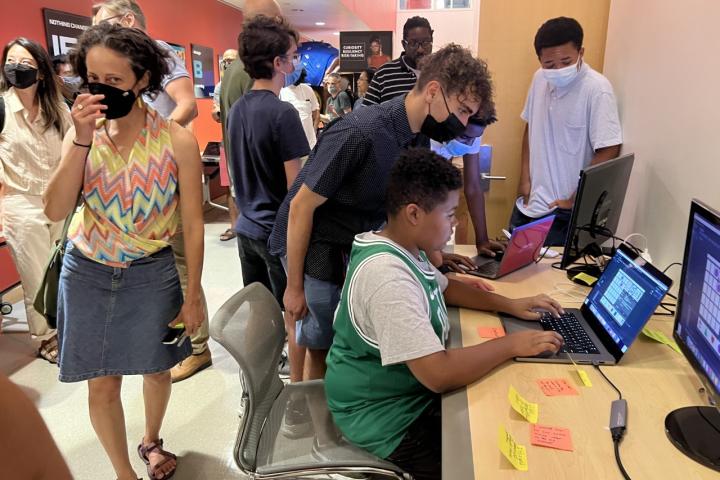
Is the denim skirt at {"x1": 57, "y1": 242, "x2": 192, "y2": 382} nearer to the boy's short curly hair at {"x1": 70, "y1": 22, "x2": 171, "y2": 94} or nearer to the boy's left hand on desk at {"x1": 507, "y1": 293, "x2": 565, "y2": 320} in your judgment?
the boy's short curly hair at {"x1": 70, "y1": 22, "x2": 171, "y2": 94}

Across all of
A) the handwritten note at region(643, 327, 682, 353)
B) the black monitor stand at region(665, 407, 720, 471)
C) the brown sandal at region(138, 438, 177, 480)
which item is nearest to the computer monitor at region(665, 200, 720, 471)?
the black monitor stand at region(665, 407, 720, 471)

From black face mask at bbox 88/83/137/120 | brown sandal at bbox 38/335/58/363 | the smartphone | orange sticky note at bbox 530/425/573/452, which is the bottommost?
→ brown sandal at bbox 38/335/58/363

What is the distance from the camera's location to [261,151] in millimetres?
2000

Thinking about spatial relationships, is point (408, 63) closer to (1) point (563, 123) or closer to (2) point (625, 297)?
(1) point (563, 123)

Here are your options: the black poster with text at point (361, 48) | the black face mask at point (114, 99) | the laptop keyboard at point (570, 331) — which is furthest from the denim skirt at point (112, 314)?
the black poster with text at point (361, 48)

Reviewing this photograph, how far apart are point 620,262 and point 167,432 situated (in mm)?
1862

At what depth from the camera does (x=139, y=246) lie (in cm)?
152

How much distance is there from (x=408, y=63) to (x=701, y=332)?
2063 millimetres

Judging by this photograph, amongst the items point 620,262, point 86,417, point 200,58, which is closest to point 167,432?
point 86,417

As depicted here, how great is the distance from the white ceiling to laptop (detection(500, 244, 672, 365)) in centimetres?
624

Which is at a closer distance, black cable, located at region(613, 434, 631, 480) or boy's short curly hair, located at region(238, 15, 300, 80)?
black cable, located at region(613, 434, 631, 480)

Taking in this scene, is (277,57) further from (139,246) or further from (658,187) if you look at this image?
(658,187)

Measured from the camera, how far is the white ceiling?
7.97 m

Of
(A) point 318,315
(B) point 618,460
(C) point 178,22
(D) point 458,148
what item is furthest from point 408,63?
(C) point 178,22
